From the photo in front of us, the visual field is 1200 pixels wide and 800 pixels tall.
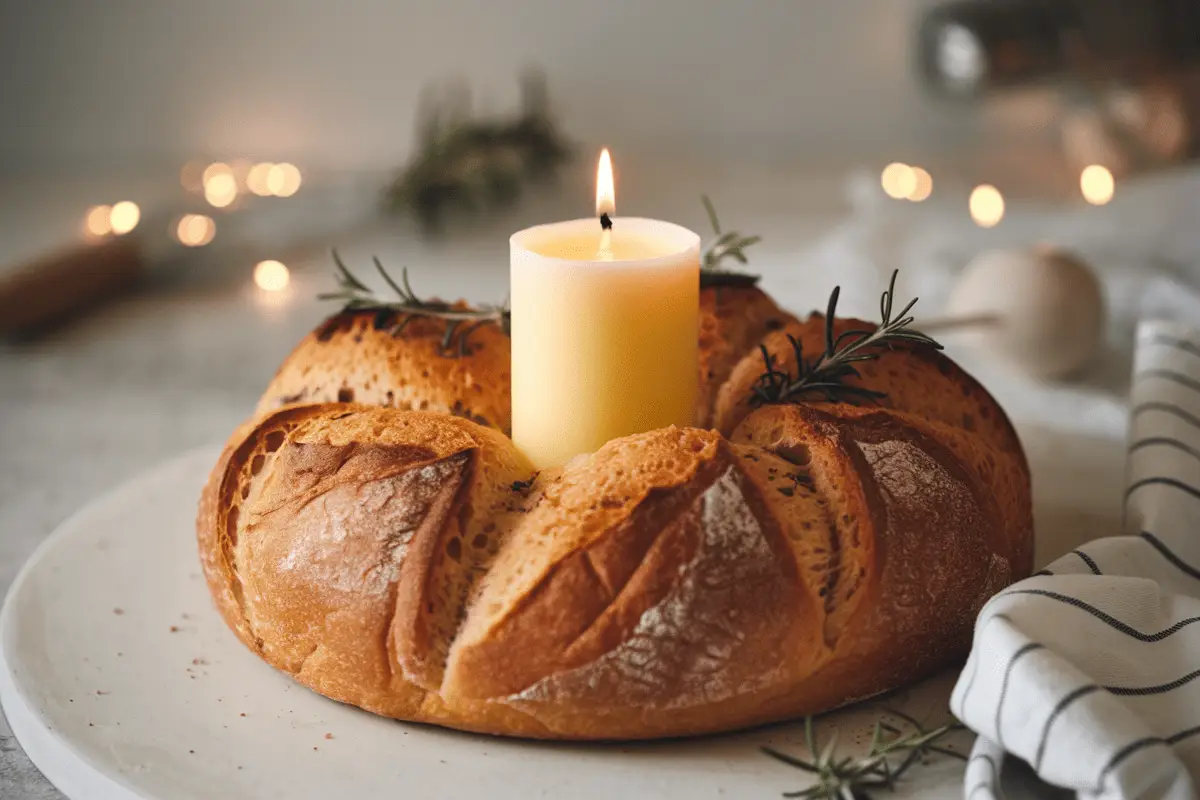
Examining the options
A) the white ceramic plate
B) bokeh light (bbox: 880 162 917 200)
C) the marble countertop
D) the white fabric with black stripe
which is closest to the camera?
the white fabric with black stripe

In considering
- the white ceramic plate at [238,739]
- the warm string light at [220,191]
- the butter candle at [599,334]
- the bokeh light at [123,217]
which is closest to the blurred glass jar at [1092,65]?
the warm string light at [220,191]

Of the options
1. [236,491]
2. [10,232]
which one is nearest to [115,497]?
[236,491]

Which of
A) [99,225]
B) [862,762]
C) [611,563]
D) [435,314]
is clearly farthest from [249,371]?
[862,762]

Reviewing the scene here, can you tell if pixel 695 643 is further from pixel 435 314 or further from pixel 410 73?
pixel 410 73

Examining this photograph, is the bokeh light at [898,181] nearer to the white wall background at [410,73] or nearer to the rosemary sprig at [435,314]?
the white wall background at [410,73]

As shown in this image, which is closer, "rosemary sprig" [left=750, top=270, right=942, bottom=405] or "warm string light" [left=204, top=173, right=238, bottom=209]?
"rosemary sprig" [left=750, top=270, right=942, bottom=405]

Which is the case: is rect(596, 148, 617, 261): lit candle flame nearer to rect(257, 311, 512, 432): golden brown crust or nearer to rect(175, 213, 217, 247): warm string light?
rect(257, 311, 512, 432): golden brown crust

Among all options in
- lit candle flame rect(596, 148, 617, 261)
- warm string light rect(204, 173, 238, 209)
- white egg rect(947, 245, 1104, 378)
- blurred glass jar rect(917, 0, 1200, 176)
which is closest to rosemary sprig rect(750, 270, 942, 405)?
lit candle flame rect(596, 148, 617, 261)
